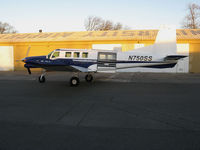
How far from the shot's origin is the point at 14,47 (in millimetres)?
26344

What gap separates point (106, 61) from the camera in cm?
1293

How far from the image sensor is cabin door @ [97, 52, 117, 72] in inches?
509

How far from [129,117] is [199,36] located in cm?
2114

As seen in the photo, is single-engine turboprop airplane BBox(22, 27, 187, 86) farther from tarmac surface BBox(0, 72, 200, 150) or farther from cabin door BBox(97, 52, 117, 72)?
tarmac surface BBox(0, 72, 200, 150)

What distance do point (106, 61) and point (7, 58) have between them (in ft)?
66.6

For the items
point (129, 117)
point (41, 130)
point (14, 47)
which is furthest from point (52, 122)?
point (14, 47)

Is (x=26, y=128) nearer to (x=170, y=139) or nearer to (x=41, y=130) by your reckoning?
(x=41, y=130)

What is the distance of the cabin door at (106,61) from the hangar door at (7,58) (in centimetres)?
1923

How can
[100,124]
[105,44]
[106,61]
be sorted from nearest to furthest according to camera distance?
1. [100,124]
2. [106,61]
3. [105,44]

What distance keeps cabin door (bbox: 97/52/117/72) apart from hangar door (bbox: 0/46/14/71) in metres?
19.2

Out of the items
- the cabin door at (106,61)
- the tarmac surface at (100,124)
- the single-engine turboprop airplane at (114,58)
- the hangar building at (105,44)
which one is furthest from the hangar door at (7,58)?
the tarmac surface at (100,124)

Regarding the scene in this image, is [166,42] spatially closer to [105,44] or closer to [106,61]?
[106,61]

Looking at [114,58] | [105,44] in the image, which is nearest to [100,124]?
[114,58]

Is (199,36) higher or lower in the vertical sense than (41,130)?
higher
